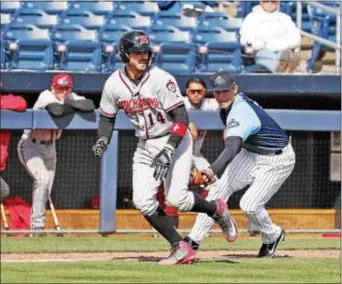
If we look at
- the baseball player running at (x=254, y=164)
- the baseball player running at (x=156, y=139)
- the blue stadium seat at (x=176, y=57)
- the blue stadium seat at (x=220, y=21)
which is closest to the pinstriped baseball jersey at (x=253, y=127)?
the baseball player running at (x=254, y=164)

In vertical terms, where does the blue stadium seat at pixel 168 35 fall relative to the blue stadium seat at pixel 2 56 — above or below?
above

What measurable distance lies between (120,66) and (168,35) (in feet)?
2.74

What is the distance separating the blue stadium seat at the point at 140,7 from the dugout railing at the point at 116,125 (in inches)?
86.5

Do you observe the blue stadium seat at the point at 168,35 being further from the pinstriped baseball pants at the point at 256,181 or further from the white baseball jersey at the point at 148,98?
the white baseball jersey at the point at 148,98

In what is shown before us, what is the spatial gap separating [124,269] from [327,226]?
20.6 ft

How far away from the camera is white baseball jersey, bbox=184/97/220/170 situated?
43.3 ft

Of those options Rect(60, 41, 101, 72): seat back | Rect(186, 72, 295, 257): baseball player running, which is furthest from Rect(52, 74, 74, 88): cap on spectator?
Rect(186, 72, 295, 257): baseball player running

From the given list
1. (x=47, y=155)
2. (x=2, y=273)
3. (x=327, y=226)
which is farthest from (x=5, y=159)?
(x=2, y=273)

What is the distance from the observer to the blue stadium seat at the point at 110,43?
14.1 m

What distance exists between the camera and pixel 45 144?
12977 millimetres

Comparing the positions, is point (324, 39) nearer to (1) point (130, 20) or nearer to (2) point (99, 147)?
(1) point (130, 20)

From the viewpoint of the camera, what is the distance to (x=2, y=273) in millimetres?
7785

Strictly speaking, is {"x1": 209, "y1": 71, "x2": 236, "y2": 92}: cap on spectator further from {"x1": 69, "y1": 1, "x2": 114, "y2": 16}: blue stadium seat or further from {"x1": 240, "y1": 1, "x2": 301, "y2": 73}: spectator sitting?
{"x1": 69, "y1": 1, "x2": 114, "y2": 16}: blue stadium seat

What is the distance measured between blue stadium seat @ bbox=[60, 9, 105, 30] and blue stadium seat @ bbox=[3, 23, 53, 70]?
77 centimetres
